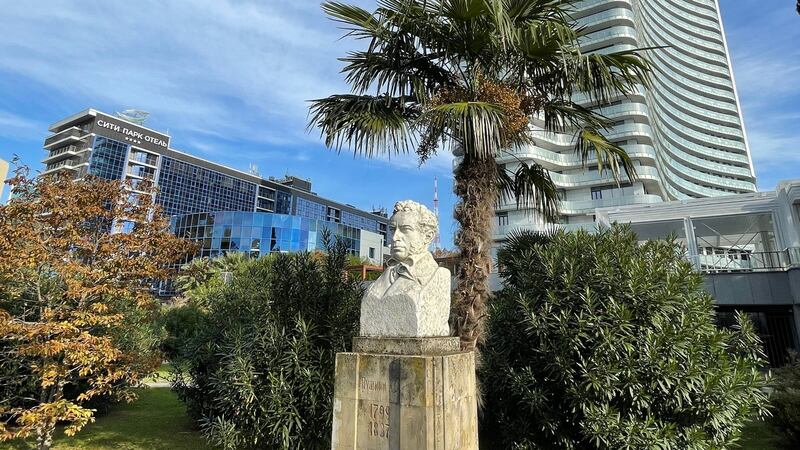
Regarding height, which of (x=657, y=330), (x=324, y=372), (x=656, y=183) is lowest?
(x=324, y=372)

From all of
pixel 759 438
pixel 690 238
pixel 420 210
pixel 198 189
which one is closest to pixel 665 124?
pixel 690 238

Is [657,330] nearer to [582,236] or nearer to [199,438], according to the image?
[582,236]

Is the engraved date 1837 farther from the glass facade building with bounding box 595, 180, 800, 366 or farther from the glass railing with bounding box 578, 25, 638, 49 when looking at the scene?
the glass railing with bounding box 578, 25, 638, 49

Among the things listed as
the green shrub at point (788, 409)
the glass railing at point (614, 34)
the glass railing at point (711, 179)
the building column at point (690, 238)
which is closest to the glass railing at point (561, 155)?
the glass railing at point (614, 34)

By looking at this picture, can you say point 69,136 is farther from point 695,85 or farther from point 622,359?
point 695,85

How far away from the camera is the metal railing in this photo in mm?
14586

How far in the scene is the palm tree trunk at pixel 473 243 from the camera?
5734 millimetres

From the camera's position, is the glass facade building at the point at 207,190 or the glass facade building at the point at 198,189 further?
the glass facade building at the point at 198,189

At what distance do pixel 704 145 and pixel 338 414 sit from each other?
79.7m

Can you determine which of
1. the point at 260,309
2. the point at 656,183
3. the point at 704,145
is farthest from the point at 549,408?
the point at 704,145

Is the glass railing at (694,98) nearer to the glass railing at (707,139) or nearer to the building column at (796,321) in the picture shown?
the glass railing at (707,139)

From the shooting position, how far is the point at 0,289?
750 centimetres

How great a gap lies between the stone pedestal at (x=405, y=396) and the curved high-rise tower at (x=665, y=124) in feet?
125

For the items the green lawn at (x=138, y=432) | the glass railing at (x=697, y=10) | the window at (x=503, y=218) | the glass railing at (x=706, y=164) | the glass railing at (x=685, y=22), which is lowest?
the green lawn at (x=138, y=432)
